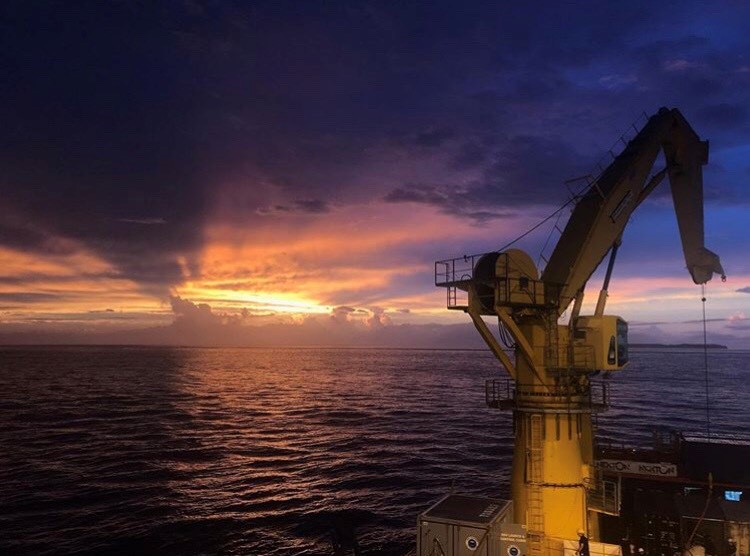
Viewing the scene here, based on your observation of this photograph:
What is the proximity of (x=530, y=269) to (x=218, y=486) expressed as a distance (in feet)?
125

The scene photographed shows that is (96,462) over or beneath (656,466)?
beneath

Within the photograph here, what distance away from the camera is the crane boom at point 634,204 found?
74.2 ft

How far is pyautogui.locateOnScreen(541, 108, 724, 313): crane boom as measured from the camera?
74.2 ft

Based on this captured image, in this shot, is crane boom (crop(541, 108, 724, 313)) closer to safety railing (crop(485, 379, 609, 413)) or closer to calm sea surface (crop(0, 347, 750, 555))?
safety railing (crop(485, 379, 609, 413))

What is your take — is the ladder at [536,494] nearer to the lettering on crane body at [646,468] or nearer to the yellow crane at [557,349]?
the yellow crane at [557,349]

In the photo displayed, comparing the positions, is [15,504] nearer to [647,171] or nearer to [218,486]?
[218,486]

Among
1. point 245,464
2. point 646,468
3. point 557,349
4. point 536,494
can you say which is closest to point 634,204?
point 557,349

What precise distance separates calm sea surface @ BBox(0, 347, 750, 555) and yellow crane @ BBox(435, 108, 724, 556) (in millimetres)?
3656

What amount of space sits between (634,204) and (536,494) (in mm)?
12885

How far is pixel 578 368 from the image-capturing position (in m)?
21.4

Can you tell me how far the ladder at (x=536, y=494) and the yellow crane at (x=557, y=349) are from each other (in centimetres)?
4

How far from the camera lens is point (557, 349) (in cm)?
2164

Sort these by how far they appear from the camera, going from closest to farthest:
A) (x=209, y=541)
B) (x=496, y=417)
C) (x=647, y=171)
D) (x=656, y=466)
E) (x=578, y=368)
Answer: (x=578, y=368)
(x=647, y=171)
(x=656, y=466)
(x=209, y=541)
(x=496, y=417)

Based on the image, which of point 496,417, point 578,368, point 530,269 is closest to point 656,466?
point 578,368
